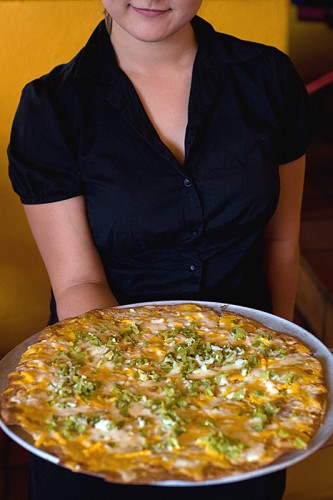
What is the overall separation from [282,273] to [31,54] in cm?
76

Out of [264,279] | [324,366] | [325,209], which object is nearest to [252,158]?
[264,279]

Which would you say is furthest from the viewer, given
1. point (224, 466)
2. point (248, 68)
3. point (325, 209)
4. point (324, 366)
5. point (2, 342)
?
point (325, 209)

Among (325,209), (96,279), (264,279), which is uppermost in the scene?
(96,279)

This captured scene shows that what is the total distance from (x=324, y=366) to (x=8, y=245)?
101 cm

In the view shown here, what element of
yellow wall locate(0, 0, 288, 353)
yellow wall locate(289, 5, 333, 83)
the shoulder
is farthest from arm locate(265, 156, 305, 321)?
yellow wall locate(289, 5, 333, 83)

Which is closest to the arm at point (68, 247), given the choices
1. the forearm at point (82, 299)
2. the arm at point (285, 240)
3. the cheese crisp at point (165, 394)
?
the forearm at point (82, 299)

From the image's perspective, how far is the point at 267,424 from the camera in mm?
962

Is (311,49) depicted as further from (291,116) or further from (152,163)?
(152,163)

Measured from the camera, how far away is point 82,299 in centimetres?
132

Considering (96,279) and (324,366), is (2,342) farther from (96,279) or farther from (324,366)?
(324,366)

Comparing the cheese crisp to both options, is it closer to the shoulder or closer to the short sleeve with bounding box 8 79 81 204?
the short sleeve with bounding box 8 79 81 204

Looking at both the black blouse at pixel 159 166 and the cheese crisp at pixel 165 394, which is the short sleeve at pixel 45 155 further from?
the cheese crisp at pixel 165 394

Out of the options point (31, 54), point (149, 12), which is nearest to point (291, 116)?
point (149, 12)

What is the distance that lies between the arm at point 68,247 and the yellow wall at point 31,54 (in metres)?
0.49
